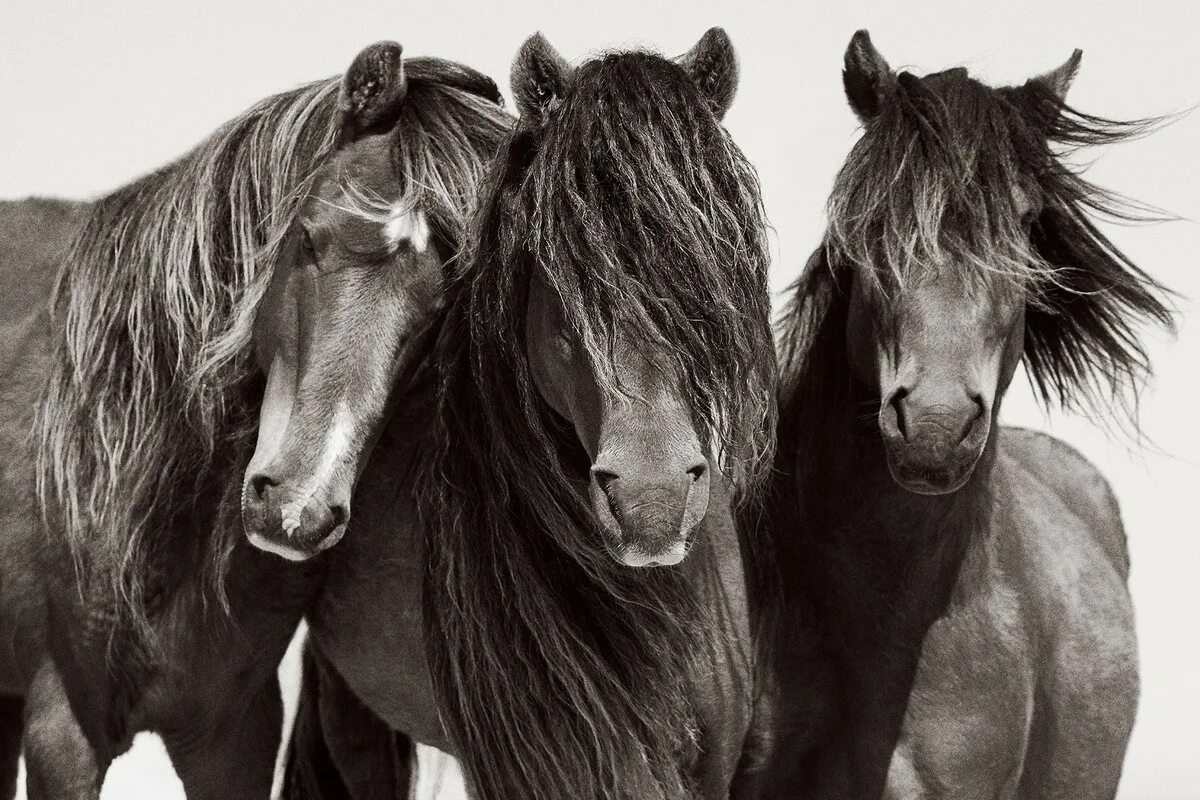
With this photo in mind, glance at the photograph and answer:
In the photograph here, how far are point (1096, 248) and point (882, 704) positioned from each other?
102 cm

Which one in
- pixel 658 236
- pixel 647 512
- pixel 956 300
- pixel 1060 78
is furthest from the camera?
pixel 1060 78

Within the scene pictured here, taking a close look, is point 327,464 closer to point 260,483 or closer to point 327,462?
point 327,462

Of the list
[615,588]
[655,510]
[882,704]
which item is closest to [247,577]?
[615,588]

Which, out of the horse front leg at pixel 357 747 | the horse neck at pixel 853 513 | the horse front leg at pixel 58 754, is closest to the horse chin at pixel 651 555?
the horse neck at pixel 853 513

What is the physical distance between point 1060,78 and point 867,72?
0.43 m

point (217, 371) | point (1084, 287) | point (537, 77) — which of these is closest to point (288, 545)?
point (217, 371)

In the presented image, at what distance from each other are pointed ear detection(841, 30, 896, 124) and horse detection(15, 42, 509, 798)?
723 mm

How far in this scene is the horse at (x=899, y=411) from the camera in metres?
3.19

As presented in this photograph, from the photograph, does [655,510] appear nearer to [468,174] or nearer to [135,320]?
[468,174]

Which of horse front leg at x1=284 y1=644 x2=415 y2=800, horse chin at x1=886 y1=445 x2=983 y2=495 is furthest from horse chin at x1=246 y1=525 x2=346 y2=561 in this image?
horse front leg at x1=284 y1=644 x2=415 y2=800

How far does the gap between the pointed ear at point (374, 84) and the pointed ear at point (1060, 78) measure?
131 cm

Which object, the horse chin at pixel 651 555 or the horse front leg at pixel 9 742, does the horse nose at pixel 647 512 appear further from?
the horse front leg at pixel 9 742

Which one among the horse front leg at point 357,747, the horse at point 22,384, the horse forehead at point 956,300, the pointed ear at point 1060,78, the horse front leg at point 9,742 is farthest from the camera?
the horse front leg at point 9,742

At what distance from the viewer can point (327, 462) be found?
9.46ft
